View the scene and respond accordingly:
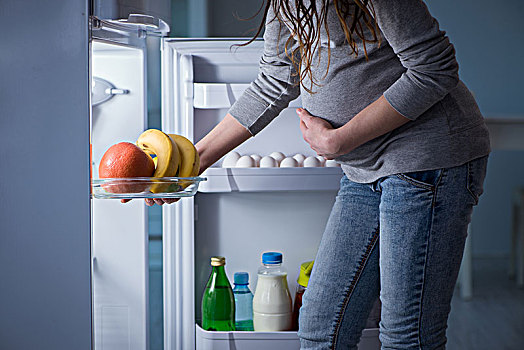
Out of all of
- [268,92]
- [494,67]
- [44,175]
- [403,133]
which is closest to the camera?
[44,175]

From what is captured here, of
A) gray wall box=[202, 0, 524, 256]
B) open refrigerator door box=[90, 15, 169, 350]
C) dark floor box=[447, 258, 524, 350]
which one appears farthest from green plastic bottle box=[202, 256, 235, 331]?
gray wall box=[202, 0, 524, 256]

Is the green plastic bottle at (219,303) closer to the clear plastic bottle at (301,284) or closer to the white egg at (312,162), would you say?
the clear plastic bottle at (301,284)

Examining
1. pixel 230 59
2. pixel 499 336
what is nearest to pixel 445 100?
pixel 230 59

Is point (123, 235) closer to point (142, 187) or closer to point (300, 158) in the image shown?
point (300, 158)

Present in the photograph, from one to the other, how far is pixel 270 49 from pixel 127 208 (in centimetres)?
53

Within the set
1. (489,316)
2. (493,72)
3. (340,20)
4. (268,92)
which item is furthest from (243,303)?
(493,72)

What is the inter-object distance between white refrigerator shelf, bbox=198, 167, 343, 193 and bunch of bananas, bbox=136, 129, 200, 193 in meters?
0.44

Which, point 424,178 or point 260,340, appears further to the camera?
point 260,340

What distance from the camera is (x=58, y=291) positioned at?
1.65 feet

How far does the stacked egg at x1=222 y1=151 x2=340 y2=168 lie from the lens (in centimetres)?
124

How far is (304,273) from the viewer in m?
1.25

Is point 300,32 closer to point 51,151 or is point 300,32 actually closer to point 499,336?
point 51,151

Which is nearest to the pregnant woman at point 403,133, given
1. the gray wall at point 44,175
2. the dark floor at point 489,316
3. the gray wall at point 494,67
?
the gray wall at point 44,175

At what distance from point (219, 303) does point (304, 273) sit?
21cm
